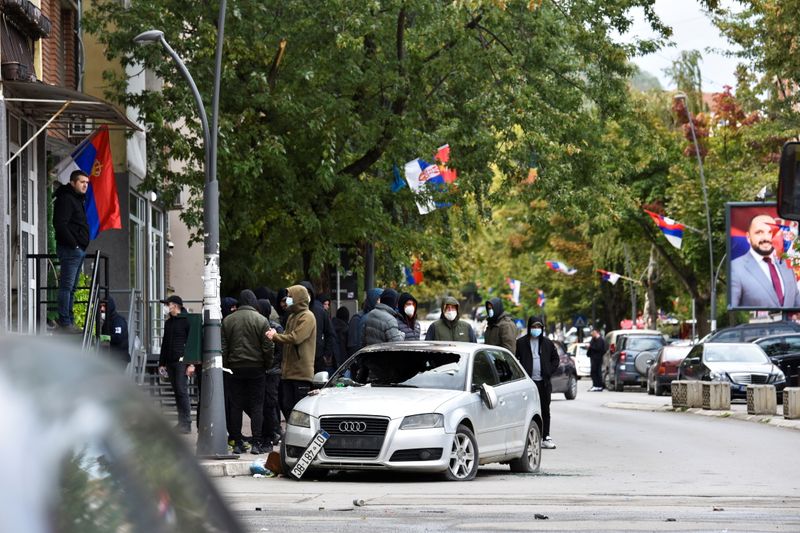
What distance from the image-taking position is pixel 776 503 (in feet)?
41.7

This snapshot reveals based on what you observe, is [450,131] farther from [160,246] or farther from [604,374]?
[604,374]

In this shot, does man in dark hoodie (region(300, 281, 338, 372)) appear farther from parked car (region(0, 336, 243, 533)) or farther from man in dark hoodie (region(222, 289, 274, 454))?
parked car (region(0, 336, 243, 533))

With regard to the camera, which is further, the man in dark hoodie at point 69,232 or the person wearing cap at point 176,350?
the person wearing cap at point 176,350

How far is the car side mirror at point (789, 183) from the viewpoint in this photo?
32.9 feet

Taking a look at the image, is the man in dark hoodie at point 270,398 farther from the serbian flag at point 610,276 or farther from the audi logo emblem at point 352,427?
the serbian flag at point 610,276

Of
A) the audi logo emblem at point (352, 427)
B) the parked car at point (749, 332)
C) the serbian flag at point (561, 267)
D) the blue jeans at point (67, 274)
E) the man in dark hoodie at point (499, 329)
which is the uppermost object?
the serbian flag at point (561, 267)

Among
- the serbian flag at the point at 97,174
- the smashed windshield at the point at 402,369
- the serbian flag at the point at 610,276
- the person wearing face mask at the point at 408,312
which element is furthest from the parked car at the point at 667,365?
the serbian flag at the point at 610,276

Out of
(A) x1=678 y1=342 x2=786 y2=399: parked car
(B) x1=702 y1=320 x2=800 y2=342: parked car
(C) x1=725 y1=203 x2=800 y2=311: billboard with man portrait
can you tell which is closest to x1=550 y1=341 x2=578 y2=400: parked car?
(B) x1=702 y1=320 x2=800 y2=342: parked car

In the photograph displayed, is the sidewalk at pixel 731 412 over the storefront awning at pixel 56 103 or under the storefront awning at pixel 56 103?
under

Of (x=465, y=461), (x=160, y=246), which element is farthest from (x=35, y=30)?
(x=160, y=246)

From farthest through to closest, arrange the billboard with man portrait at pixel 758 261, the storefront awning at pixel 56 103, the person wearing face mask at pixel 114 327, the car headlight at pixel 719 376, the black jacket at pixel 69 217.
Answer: the billboard with man portrait at pixel 758 261
the car headlight at pixel 719 376
the person wearing face mask at pixel 114 327
the storefront awning at pixel 56 103
the black jacket at pixel 69 217

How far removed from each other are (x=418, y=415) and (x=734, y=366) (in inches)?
898

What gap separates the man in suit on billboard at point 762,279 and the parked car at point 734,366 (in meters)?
10.9

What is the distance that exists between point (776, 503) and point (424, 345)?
4.74 meters
